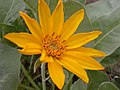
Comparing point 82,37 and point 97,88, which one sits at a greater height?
point 82,37

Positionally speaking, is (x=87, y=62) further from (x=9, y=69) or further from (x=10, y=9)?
(x=10, y=9)

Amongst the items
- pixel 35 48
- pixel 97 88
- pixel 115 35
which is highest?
pixel 35 48

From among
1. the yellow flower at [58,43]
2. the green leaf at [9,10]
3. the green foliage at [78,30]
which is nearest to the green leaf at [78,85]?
the green foliage at [78,30]

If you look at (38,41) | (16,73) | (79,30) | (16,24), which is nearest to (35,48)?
(38,41)

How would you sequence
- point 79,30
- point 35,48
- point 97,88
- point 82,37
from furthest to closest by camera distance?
point 97,88, point 79,30, point 82,37, point 35,48

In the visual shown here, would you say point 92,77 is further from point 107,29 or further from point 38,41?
point 38,41

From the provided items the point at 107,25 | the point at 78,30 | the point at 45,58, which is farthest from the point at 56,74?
the point at 107,25

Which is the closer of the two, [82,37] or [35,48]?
[35,48]
